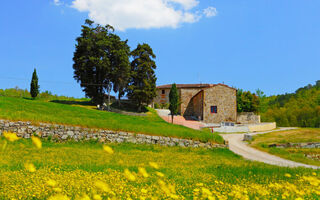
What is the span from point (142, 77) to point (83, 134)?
3007 cm

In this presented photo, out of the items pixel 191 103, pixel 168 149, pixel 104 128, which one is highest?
pixel 191 103

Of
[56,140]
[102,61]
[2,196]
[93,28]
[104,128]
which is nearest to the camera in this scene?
[2,196]

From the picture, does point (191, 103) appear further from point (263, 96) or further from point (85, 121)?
point (85, 121)

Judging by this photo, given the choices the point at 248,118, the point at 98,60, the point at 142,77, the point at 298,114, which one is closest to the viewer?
the point at 98,60

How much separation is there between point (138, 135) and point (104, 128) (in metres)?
3.02

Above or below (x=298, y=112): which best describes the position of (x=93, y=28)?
above

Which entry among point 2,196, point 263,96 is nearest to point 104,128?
point 2,196

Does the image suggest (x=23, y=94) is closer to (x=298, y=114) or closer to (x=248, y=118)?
(x=248, y=118)

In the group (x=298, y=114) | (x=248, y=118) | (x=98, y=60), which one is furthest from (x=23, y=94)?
(x=298, y=114)

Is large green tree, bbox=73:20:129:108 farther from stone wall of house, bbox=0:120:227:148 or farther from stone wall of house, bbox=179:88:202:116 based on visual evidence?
stone wall of house, bbox=0:120:227:148

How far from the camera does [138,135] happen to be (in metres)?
22.1

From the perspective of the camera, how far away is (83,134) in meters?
20.7

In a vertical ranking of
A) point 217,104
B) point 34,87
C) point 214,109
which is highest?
point 34,87

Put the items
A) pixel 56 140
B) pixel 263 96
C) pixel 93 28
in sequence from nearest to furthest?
pixel 56 140, pixel 93 28, pixel 263 96
